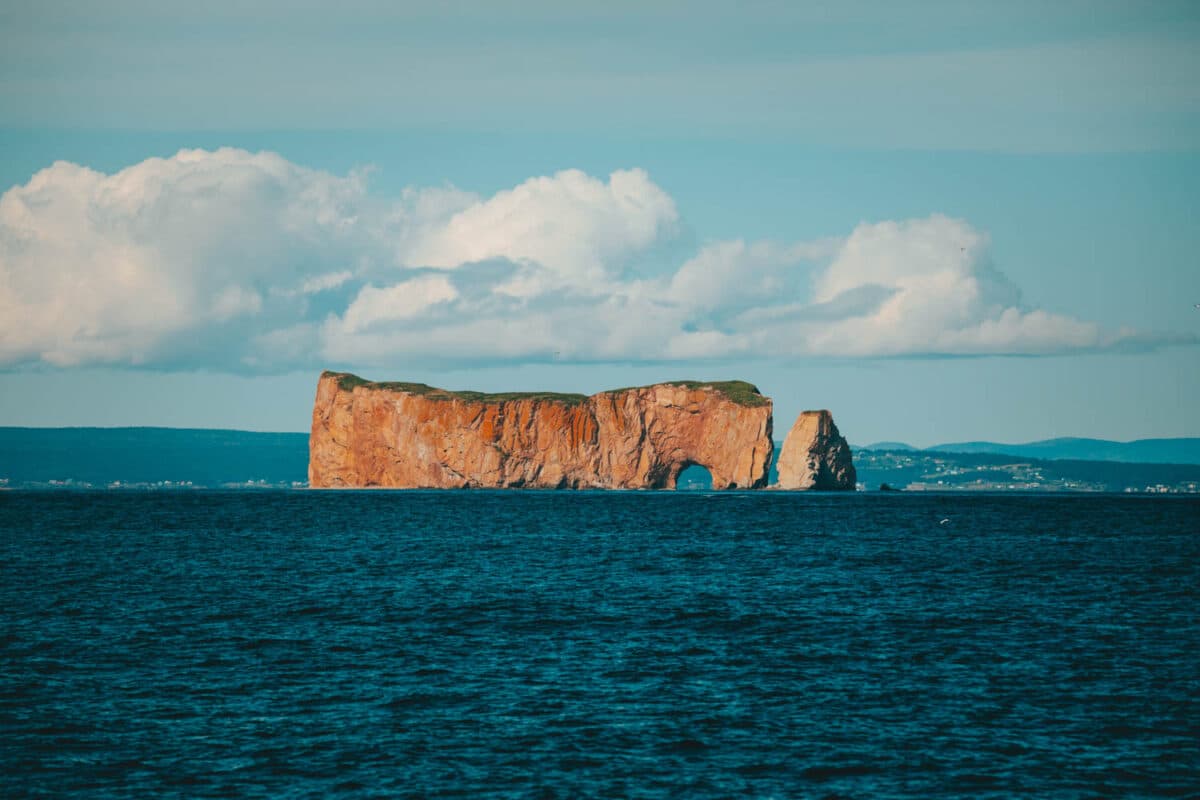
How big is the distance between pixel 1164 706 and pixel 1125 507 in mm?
135012

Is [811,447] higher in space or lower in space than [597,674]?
higher

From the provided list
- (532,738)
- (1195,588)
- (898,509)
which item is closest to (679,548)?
(1195,588)

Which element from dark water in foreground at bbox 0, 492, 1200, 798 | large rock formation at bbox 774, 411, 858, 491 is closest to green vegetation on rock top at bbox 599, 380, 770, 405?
large rock formation at bbox 774, 411, 858, 491

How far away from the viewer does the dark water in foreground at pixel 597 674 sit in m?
27.0

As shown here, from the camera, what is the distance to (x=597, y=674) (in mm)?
37062

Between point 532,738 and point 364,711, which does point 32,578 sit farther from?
point 532,738

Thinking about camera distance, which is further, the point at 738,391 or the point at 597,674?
the point at 738,391

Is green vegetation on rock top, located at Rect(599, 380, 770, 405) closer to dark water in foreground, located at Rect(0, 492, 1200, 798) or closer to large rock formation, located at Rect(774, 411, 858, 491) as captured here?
large rock formation, located at Rect(774, 411, 858, 491)

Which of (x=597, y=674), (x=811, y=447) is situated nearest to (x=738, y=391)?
(x=811, y=447)

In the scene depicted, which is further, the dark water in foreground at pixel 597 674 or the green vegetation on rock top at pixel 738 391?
the green vegetation on rock top at pixel 738 391

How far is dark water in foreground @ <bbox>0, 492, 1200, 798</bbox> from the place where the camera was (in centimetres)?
2705

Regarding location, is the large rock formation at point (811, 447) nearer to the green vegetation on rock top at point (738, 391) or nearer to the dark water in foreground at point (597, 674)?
the green vegetation on rock top at point (738, 391)

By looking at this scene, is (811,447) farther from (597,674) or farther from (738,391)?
(597,674)

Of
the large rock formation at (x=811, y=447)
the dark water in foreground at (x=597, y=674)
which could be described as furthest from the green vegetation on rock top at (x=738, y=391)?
the dark water in foreground at (x=597, y=674)
